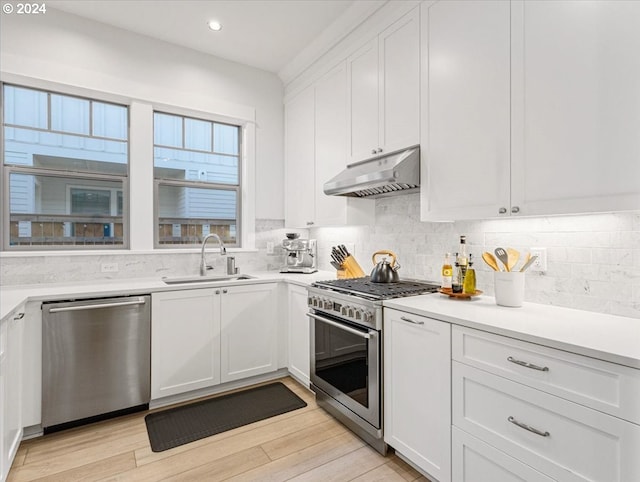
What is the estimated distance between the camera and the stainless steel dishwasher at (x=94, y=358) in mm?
2264

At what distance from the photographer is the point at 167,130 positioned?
3.38m

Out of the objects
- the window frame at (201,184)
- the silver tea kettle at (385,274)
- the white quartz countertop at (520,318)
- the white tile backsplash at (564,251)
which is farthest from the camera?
the window frame at (201,184)

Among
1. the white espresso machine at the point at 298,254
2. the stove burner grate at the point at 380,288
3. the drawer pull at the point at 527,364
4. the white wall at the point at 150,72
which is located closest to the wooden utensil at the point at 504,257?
the stove burner grate at the point at 380,288

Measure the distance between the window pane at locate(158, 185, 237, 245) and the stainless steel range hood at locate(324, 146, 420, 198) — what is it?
1.39 meters

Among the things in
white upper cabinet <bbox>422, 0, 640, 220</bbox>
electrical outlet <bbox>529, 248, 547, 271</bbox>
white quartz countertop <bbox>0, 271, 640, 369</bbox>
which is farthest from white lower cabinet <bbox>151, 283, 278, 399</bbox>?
electrical outlet <bbox>529, 248, 547, 271</bbox>

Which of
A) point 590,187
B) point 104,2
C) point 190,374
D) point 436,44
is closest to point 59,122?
point 104,2

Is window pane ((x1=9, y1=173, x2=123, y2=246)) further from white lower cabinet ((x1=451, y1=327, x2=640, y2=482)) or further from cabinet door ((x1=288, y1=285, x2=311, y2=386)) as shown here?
white lower cabinet ((x1=451, y1=327, x2=640, y2=482))

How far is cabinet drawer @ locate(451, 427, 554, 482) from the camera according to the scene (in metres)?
1.37

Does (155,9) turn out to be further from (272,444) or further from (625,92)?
(272,444)

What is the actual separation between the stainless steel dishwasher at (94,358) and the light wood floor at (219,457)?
0.53ft

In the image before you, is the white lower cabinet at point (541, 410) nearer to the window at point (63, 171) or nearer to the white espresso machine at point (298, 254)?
the white espresso machine at point (298, 254)

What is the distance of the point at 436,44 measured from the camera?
6.89ft

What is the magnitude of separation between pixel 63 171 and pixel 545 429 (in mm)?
3643

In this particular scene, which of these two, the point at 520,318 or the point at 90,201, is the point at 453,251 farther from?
the point at 90,201
